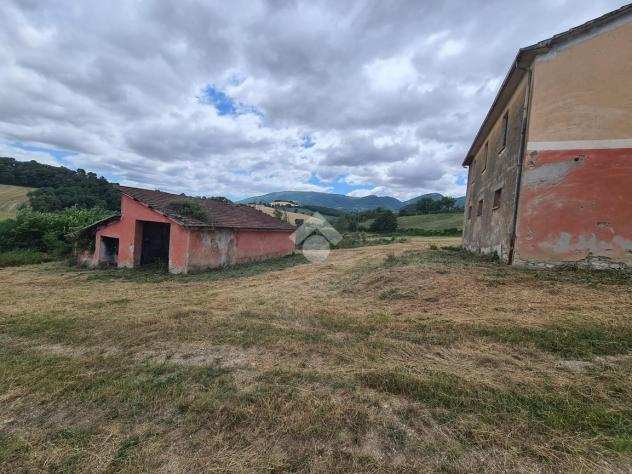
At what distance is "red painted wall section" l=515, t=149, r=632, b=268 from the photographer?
23.0 feet

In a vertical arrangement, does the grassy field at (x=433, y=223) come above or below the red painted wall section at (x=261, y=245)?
above

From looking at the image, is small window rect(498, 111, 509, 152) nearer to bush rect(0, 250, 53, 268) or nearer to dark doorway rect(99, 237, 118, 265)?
dark doorway rect(99, 237, 118, 265)

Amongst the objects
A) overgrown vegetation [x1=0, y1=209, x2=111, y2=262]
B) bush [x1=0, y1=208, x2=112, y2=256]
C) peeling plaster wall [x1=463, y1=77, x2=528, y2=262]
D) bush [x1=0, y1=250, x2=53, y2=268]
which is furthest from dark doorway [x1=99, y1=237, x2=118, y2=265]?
peeling plaster wall [x1=463, y1=77, x2=528, y2=262]

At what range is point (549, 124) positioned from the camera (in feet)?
24.7

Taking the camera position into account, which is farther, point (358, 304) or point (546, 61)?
point (546, 61)

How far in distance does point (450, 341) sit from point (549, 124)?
6739 millimetres

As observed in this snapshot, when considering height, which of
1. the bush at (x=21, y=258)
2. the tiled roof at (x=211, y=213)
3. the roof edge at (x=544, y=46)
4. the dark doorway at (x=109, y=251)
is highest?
the roof edge at (x=544, y=46)

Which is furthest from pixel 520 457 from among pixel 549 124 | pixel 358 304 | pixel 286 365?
pixel 549 124

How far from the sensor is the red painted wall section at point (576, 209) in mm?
7008

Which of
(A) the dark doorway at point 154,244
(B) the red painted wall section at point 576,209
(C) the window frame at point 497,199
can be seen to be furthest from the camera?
(A) the dark doorway at point 154,244

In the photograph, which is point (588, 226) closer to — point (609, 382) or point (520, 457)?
point (609, 382)

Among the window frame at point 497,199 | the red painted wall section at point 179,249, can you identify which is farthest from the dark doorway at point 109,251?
the window frame at point 497,199

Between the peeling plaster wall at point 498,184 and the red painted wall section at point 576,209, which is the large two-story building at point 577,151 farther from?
the peeling plaster wall at point 498,184

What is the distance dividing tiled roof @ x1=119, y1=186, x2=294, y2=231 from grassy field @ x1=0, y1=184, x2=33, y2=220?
35.0m
